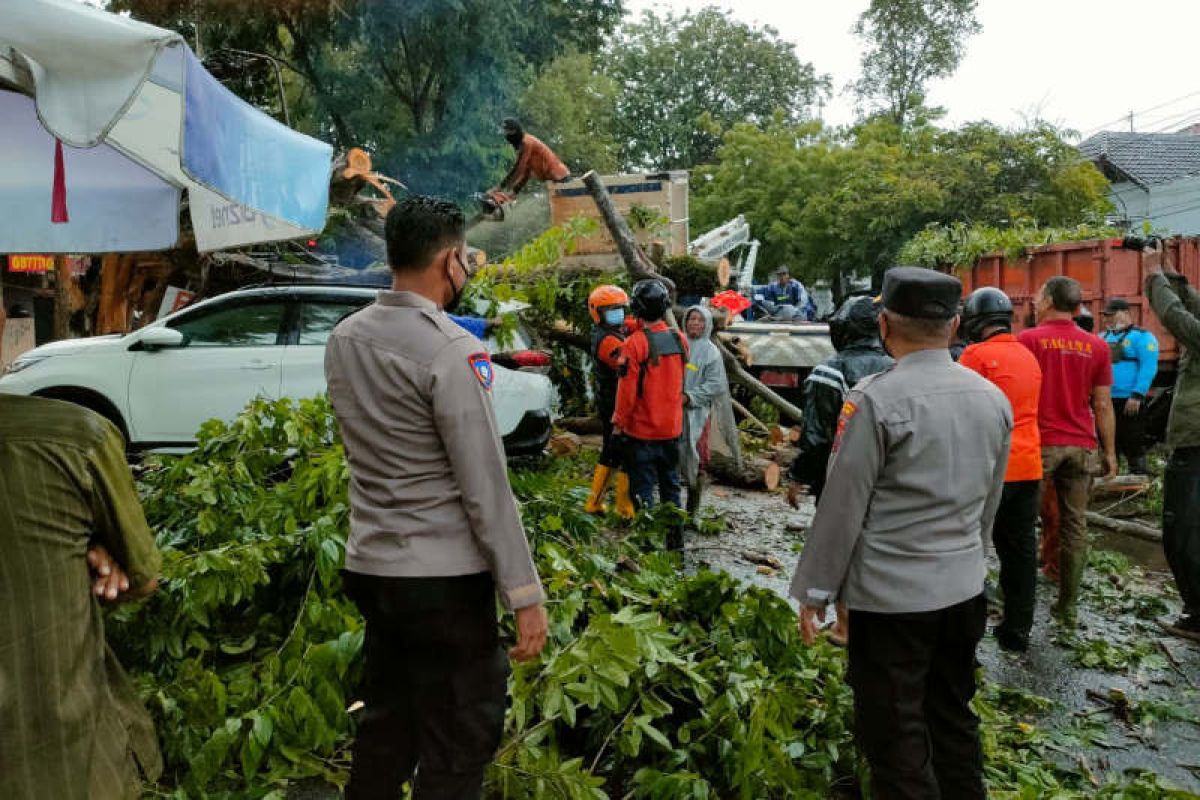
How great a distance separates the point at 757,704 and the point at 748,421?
8.43 meters

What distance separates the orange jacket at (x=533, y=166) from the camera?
9.40 m

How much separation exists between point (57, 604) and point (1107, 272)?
11339 millimetres

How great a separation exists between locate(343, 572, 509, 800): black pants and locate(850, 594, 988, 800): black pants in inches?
41.5

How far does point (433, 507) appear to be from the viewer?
2244mm

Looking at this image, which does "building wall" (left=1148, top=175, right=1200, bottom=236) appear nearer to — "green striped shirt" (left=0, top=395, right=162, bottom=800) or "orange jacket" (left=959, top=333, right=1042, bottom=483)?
"orange jacket" (left=959, top=333, right=1042, bottom=483)

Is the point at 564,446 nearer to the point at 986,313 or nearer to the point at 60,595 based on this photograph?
the point at 986,313

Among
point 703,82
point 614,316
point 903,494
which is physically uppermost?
point 703,82

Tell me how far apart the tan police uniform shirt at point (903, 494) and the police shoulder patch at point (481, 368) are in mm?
1028

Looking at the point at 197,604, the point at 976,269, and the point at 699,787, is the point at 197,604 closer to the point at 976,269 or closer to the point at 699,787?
the point at 699,787

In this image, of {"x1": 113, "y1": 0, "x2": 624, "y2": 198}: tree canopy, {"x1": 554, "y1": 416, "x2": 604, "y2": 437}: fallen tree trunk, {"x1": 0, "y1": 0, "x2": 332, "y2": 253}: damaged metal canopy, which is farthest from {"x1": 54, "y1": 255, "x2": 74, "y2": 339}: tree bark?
{"x1": 113, "y1": 0, "x2": 624, "y2": 198}: tree canopy

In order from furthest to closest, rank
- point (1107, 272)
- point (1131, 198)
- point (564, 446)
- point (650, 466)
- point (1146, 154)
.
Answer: point (1146, 154)
point (1131, 198)
point (1107, 272)
point (564, 446)
point (650, 466)

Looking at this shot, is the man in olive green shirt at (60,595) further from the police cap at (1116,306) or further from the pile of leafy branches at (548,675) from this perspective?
the police cap at (1116,306)

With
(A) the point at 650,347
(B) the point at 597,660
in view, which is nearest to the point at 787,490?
(A) the point at 650,347

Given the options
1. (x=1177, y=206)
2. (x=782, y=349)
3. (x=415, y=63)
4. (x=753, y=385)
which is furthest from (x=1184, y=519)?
(x=1177, y=206)
